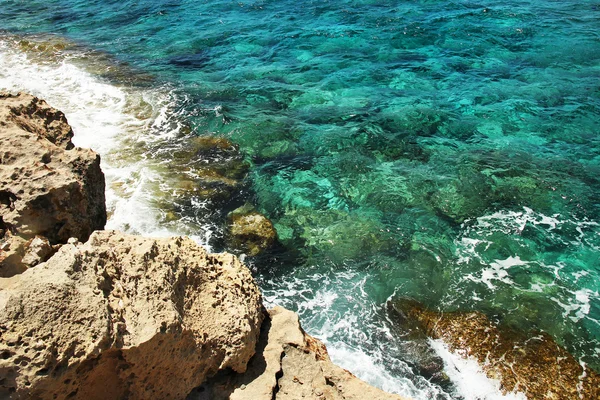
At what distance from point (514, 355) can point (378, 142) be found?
7.91 meters

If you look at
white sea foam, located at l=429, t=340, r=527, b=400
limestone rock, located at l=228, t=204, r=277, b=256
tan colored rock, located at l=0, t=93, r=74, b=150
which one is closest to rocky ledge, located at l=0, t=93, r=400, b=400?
tan colored rock, located at l=0, t=93, r=74, b=150

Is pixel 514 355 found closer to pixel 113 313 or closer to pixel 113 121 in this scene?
pixel 113 313

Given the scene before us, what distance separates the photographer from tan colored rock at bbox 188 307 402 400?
17.7 feet

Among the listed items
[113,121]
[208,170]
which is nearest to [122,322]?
[208,170]

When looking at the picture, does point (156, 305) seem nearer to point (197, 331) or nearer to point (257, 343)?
point (197, 331)

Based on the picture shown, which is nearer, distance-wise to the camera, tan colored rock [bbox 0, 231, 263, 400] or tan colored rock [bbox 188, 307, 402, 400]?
tan colored rock [bbox 0, 231, 263, 400]

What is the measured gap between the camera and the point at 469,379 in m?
7.62

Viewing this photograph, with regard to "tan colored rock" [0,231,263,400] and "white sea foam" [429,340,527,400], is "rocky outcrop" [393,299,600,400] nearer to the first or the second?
"white sea foam" [429,340,527,400]

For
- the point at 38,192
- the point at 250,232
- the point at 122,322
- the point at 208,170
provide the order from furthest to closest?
the point at 208,170, the point at 250,232, the point at 38,192, the point at 122,322

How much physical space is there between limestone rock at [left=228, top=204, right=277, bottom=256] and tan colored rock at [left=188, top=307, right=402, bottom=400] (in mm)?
4288

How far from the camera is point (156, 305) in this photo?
4.95m

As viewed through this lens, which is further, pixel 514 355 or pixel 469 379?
pixel 514 355

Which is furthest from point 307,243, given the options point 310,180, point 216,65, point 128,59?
point 128,59

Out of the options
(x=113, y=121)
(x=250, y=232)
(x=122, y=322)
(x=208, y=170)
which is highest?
(x=122, y=322)
